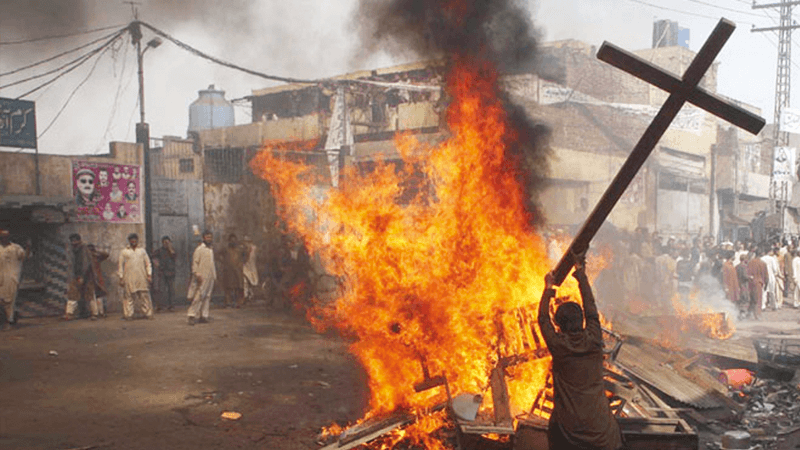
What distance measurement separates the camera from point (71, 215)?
53.9ft

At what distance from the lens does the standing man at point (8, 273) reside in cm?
1391

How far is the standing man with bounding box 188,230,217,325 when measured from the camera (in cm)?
1470

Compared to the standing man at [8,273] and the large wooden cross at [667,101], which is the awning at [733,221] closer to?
the standing man at [8,273]

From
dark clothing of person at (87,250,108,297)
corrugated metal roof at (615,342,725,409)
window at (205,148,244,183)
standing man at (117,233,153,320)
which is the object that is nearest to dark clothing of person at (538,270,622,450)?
corrugated metal roof at (615,342,725,409)

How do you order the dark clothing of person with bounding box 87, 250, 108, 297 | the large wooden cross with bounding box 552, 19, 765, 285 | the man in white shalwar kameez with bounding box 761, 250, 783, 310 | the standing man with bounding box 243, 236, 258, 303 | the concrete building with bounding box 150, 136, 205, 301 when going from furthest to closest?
the concrete building with bounding box 150, 136, 205, 301 → the standing man with bounding box 243, 236, 258, 303 → the man in white shalwar kameez with bounding box 761, 250, 783, 310 → the dark clothing of person with bounding box 87, 250, 108, 297 → the large wooden cross with bounding box 552, 19, 765, 285

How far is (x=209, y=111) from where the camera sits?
4184 centimetres

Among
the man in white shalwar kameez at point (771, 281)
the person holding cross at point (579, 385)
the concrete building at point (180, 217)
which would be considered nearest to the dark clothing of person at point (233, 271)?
the concrete building at point (180, 217)

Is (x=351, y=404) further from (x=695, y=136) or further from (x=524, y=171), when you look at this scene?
(x=695, y=136)

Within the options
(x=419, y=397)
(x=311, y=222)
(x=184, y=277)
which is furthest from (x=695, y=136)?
(x=419, y=397)

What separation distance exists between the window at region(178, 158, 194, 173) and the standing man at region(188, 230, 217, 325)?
920 inches

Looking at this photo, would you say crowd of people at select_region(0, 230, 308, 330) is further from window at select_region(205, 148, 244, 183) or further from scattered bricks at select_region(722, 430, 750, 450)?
scattered bricks at select_region(722, 430, 750, 450)

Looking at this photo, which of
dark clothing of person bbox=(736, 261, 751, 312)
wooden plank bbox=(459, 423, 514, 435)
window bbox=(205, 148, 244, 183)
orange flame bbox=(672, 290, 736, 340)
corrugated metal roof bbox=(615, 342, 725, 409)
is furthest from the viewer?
window bbox=(205, 148, 244, 183)

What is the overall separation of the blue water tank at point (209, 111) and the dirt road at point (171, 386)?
28.5m

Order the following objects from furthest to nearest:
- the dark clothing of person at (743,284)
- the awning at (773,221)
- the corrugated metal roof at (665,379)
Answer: the awning at (773,221) < the dark clothing of person at (743,284) < the corrugated metal roof at (665,379)
